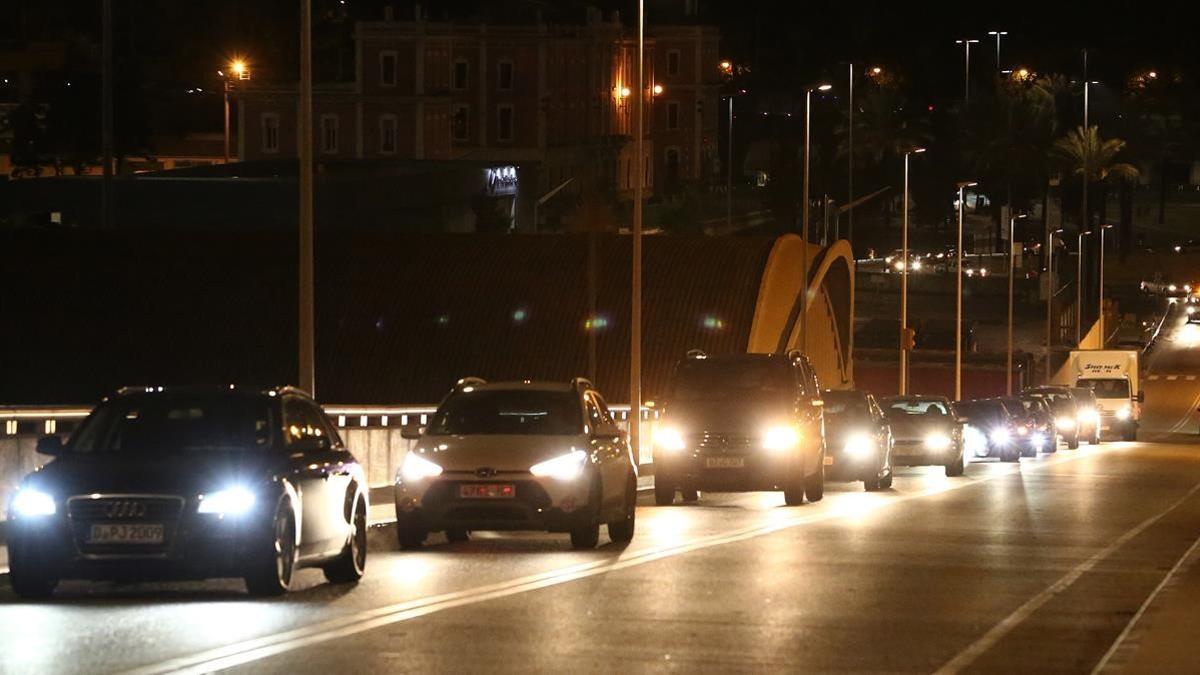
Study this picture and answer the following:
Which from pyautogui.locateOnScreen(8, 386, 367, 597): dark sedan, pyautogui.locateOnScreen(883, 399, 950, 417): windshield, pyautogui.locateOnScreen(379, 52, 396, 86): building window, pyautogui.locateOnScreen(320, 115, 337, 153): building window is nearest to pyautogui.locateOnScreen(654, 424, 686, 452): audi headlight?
pyautogui.locateOnScreen(8, 386, 367, 597): dark sedan

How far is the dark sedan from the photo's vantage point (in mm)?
16734

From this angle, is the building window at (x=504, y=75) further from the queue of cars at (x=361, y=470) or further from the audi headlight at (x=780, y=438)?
the audi headlight at (x=780, y=438)

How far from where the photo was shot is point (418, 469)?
73.5 feet

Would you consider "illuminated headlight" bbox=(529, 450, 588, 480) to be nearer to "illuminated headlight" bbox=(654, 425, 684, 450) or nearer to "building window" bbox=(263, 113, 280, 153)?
"illuminated headlight" bbox=(654, 425, 684, 450)

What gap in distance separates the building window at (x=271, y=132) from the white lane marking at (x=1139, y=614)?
314ft

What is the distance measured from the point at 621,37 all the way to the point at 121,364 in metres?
69.6

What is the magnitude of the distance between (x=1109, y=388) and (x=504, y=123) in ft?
178

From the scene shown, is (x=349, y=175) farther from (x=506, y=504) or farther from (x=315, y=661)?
(x=315, y=661)

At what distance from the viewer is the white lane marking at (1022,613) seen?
14.0 meters

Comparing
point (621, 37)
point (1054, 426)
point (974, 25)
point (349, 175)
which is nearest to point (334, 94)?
point (621, 37)

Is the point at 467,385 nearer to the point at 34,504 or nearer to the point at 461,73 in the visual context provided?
the point at 34,504

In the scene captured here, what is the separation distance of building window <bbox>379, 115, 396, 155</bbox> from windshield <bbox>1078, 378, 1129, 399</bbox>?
47.5m

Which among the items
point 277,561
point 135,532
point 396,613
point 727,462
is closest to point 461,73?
point 727,462

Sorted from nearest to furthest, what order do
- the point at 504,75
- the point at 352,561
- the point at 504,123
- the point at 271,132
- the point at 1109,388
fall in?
the point at 352,561 → the point at 1109,388 → the point at 271,132 → the point at 504,75 → the point at 504,123
